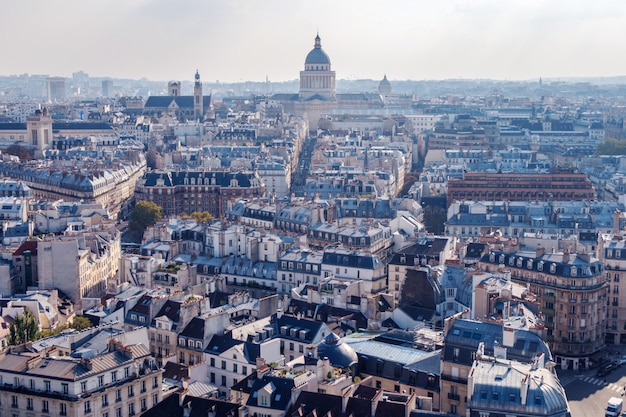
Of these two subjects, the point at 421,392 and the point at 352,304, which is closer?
the point at 421,392

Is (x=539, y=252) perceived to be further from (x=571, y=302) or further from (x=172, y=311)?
(x=172, y=311)

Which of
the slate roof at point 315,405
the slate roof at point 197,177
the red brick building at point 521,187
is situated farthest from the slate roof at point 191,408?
the slate roof at point 197,177

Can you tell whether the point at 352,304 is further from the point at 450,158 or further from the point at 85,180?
the point at 450,158

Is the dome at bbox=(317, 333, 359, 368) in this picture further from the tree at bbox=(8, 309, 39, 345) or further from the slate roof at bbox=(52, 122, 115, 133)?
the slate roof at bbox=(52, 122, 115, 133)

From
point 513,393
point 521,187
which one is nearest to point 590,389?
point 513,393

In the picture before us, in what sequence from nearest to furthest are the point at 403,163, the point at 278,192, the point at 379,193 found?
the point at 379,193
the point at 278,192
the point at 403,163

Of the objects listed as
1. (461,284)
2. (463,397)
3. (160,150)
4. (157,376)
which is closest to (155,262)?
(461,284)

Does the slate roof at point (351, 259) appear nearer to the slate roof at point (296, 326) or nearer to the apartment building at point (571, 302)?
the apartment building at point (571, 302)
